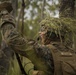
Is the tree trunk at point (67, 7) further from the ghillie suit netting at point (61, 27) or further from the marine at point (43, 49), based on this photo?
the marine at point (43, 49)

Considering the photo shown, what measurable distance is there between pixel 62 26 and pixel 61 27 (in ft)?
0.21

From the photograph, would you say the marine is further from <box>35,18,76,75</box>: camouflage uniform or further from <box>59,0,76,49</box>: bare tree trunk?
<box>59,0,76,49</box>: bare tree trunk

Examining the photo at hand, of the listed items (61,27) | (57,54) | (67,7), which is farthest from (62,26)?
(67,7)

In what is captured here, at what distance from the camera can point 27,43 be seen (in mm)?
4215

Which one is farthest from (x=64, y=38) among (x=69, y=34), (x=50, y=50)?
(x=50, y=50)

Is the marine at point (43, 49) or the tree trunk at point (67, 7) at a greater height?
the tree trunk at point (67, 7)

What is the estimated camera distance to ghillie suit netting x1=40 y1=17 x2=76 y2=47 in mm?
4891

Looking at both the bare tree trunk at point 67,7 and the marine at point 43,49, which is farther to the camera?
the bare tree trunk at point 67,7

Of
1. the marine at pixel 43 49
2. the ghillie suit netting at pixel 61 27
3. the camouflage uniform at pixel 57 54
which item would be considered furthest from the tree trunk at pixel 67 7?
the camouflage uniform at pixel 57 54

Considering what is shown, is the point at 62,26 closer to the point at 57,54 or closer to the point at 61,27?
the point at 61,27

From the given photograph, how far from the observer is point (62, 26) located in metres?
5.00

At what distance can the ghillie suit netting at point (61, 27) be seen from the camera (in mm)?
4891

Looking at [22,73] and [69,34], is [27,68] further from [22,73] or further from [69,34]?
Answer: [69,34]

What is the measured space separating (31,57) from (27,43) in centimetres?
26
